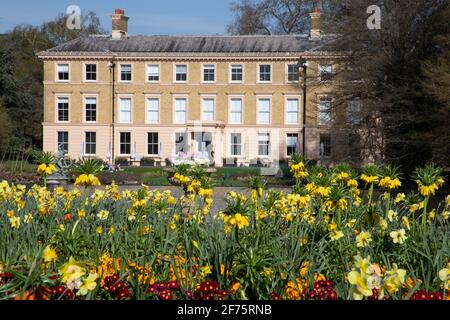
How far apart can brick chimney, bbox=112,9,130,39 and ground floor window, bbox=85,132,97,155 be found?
6.79 meters

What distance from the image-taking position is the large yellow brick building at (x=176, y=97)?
4547 cm

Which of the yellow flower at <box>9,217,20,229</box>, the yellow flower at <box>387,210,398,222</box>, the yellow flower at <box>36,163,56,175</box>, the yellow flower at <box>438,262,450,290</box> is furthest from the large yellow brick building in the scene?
the yellow flower at <box>438,262,450,290</box>

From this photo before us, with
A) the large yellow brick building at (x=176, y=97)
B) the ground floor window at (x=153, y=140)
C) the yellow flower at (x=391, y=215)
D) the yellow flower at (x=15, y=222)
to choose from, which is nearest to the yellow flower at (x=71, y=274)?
the yellow flower at (x=15, y=222)

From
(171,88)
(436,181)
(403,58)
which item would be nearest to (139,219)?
(436,181)

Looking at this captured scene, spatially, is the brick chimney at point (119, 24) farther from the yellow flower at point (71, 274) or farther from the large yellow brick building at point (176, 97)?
the yellow flower at point (71, 274)

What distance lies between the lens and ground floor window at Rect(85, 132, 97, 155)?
46750mm

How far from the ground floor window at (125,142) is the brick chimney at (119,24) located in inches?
262

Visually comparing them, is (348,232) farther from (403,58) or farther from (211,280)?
(403,58)

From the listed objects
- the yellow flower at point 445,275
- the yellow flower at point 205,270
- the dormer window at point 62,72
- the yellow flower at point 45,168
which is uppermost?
the dormer window at point 62,72

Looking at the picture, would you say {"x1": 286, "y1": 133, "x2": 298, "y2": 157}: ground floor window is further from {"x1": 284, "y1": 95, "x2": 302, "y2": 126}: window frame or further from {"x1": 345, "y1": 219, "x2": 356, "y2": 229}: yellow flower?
{"x1": 345, "y1": 219, "x2": 356, "y2": 229}: yellow flower

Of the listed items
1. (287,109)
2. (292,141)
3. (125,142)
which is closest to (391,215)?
(287,109)

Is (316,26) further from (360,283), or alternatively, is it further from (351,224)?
(360,283)

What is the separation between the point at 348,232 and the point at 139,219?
1849 mm
